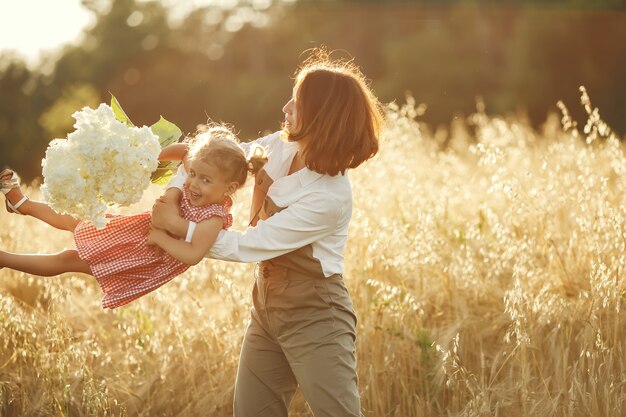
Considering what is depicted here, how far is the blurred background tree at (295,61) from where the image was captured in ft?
60.1

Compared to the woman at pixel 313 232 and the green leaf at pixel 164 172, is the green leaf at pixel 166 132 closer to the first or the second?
the green leaf at pixel 164 172

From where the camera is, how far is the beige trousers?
2.84 meters

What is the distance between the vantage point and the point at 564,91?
715 inches

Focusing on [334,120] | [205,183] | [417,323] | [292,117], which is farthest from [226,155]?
[417,323]

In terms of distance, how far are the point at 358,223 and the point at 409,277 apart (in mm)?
402

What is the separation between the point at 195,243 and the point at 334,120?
0.62 m

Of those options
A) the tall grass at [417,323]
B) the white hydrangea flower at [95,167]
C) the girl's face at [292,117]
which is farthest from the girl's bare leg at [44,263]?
the girl's face at [292,117]

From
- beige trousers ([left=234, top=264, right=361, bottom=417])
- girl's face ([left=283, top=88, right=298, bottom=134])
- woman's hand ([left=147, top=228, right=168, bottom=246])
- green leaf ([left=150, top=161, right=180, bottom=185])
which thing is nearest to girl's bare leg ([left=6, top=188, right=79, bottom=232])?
green leaf ([left=150, top=161, right=180, bottom=185])

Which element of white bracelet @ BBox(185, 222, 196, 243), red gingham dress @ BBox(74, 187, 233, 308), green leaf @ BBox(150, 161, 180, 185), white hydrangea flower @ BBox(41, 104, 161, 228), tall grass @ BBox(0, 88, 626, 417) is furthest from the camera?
tall grass @ BBox(0, 88, 626, 417)

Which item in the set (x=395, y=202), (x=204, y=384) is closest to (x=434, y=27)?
(x=395, y=202)

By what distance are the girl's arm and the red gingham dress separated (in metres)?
0.09

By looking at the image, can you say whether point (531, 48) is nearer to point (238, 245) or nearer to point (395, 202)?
point (395, 202)

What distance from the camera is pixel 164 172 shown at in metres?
3.23

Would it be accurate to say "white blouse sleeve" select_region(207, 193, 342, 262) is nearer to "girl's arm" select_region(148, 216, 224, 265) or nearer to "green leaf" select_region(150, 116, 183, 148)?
"girl's arm" select_region(148, 216, 224, 265)
